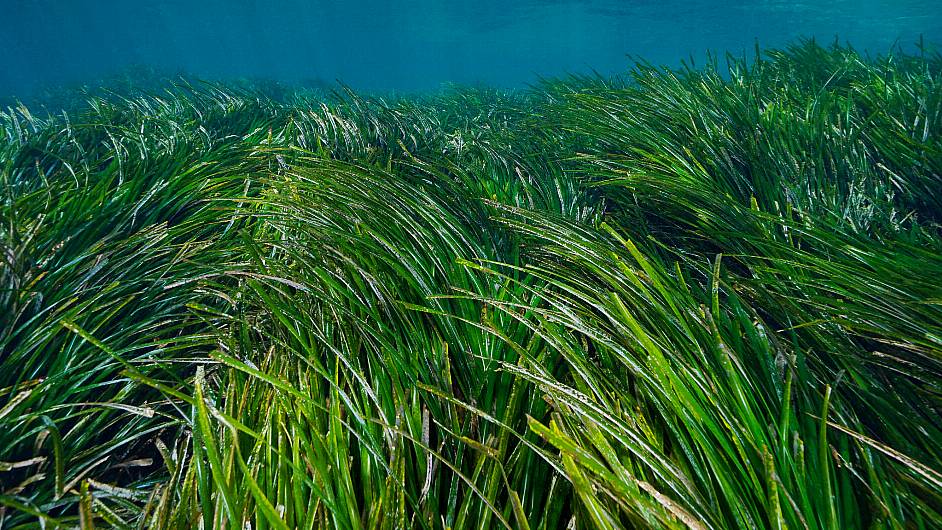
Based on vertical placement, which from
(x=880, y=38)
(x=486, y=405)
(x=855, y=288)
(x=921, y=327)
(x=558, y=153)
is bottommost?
(x=486, y=405)

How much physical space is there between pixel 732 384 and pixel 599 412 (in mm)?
288

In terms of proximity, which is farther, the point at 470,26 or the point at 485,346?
the point at 470,26

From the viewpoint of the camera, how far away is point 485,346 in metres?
1.20

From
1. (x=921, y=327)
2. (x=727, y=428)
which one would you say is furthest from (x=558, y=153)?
(x=727, y=428)

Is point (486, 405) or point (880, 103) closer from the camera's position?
point (486, 405)

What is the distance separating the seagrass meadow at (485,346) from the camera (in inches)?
31.1

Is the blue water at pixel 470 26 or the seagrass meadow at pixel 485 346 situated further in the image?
the blue water at pixel 470 26

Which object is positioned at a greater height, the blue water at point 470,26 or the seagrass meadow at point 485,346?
the blue water at point 470,26

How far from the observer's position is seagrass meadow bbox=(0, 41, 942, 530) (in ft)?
2.59

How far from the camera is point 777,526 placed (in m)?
0.63

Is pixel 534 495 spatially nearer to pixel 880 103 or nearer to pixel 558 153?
pixel 558 153

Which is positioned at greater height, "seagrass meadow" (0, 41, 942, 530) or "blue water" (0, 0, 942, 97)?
"blue water" (0, 0, 942, 97)

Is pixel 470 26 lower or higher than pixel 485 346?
higher

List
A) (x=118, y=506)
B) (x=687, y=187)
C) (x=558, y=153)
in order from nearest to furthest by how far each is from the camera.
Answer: (x=118, y=506) → (x=687, y=187) → (x=558, y=153)
